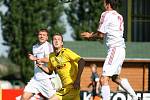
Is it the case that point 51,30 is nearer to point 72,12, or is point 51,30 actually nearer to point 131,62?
point 72,12

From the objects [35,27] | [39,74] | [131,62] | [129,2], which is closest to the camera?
[39,74]

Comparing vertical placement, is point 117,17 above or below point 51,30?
above

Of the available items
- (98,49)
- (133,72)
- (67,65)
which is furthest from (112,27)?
(98,49)

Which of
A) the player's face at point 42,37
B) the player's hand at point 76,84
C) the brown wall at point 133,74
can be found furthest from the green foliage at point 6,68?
the player's hand at point 76,84

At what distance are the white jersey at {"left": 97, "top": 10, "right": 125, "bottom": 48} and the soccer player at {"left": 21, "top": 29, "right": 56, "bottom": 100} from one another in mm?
2096

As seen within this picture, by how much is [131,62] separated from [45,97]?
377 inches

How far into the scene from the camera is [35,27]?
49938 mm

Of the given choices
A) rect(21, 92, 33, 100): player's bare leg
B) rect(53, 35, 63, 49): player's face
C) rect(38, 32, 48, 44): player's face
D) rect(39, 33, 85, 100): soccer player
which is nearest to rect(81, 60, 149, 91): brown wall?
rect(21, 92, 33, 100): player's bare leg

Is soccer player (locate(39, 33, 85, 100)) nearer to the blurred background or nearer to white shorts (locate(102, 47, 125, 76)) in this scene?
white shorts (locate(102, 47, 125, 76))

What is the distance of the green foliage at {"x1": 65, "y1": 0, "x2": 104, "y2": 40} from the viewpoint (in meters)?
48.8

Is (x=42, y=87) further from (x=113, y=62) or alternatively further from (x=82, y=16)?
(x=82, y=16)

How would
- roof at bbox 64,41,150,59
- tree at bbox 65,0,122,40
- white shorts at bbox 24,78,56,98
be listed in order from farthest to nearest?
tree at bbox 65,0,122,40 < roof at bbox 64,41,150,59 < white shorts at bbox 24,78,56,98

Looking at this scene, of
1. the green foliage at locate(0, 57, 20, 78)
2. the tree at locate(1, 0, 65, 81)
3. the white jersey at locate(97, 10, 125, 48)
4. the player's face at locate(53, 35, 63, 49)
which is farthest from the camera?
the green foliage at locate(0, 57, 20, 78)

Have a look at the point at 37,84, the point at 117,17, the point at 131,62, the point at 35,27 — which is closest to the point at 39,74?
the point at 37,84
